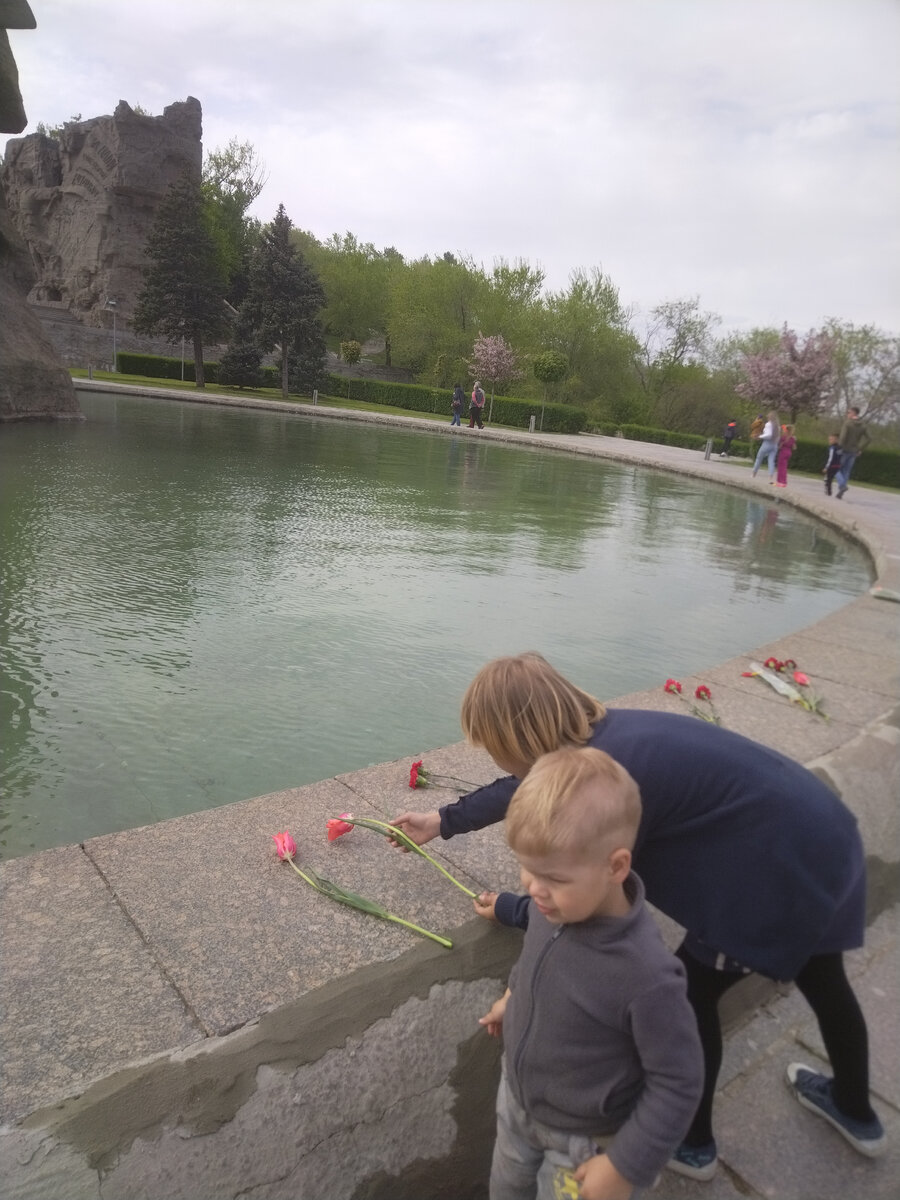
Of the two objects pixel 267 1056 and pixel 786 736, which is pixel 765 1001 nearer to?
pixel 786 736

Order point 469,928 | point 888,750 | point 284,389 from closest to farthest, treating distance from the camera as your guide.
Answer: point 469,928
point 888,750
point 284,389

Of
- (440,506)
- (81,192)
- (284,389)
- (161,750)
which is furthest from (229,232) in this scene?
(161,750)

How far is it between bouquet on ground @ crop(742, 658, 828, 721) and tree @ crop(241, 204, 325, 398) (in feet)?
115

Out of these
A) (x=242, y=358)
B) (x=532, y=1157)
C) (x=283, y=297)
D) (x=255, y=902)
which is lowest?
(x=532, y=1157)

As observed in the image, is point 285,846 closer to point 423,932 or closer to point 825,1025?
point 423,932

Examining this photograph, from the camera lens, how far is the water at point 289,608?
3.39 meters

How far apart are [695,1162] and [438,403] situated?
39.0m

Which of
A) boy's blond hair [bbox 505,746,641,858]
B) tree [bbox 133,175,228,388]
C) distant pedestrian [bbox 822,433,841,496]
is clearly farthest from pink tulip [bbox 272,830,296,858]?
tree [bbox 133,175,228,388]

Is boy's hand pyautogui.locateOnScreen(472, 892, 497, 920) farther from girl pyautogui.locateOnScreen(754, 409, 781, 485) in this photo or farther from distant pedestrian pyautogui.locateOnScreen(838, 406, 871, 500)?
girl pyautogui.locateOnScreen(754, 409, 781, 485)

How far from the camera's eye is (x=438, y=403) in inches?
1542

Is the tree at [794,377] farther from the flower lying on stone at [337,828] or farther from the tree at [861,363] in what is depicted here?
the flower lying on stone at [337,828]

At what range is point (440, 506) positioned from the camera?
10.8 metres

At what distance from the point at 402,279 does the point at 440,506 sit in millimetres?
39685

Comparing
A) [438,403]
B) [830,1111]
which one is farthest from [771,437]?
[438,403]
